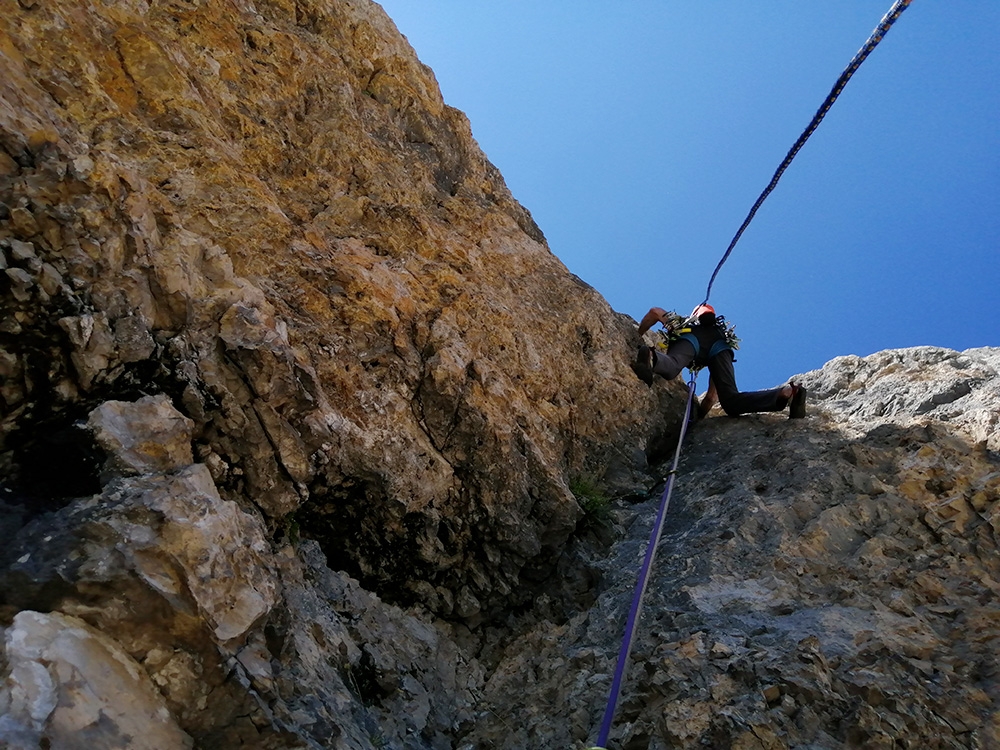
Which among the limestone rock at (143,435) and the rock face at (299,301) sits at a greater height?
the rock face at (299,301)

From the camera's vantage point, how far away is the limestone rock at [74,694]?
1821 mm

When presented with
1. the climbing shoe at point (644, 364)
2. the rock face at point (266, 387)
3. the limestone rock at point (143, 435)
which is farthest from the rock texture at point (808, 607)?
the limestone rock at point (143, 435)

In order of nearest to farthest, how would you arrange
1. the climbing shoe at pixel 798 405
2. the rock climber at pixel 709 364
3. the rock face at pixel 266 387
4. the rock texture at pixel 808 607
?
the rock face at pixel 266 387 < the rock texture at pixel 808 607 < the climbing shoe at pixel 798 405 < the rock climber at pixel 709 364

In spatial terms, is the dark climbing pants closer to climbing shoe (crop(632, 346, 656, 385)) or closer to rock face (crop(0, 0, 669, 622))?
climbing shoe (crop(632, 346, 656, 385))

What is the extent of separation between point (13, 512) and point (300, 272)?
237cm

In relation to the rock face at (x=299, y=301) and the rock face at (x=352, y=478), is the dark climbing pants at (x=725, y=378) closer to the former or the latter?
the rock face at (x=352, y=478)

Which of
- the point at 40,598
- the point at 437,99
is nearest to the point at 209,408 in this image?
the point at 40,598

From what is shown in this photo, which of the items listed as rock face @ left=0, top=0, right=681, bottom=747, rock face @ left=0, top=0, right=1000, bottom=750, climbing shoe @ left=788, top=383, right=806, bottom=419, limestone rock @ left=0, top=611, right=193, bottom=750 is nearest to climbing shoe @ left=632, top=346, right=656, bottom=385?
rock face @ left=0, top=0, right=681, bottom=747

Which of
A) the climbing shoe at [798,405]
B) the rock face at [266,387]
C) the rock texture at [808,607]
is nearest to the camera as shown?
the rock face at [266,387]

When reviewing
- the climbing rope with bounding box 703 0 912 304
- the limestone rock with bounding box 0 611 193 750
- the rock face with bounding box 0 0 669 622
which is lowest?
the limestone rock with bounding box 0 611 193 750

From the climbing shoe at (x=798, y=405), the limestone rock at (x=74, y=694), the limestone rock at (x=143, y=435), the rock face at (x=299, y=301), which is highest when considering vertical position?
the climbing shoe at (x=798, y=405)

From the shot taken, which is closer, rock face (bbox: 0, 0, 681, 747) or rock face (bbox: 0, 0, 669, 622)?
rock face (bbox: 0, 0, 681, 747)

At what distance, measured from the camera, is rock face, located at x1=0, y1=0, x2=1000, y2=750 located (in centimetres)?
239

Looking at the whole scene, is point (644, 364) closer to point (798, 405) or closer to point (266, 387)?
point (798, 405)
